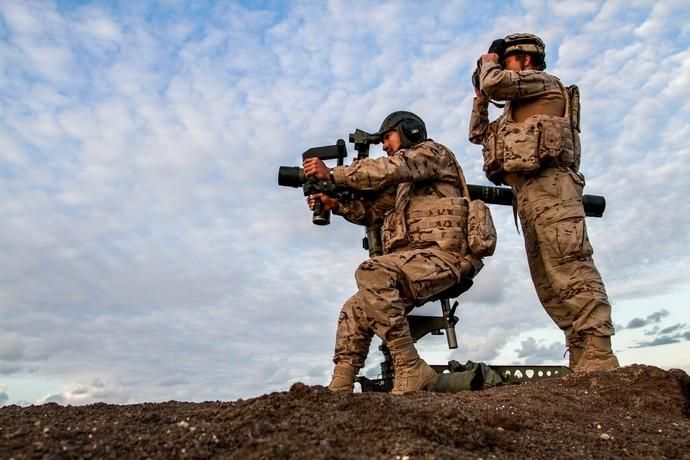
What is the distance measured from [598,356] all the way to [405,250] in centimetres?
186

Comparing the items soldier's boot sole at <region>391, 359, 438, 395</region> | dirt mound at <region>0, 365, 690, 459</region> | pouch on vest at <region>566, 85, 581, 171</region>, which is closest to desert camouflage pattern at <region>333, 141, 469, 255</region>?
soldier's boot sole at <region>391, 359, 438, 395</region>

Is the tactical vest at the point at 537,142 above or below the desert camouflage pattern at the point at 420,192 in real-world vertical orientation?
above

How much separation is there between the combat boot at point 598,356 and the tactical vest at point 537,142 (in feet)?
5.21

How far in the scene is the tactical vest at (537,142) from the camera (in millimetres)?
5617

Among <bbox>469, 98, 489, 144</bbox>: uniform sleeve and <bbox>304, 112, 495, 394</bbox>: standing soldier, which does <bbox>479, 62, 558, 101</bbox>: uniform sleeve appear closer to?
<bbox>469, 98, 489, 144</bbox>: uniform sleeve

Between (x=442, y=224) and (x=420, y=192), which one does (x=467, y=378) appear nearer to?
(x=442, y=224)

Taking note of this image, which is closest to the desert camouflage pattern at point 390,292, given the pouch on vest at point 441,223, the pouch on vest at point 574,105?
the pouch on vest at point 441,223

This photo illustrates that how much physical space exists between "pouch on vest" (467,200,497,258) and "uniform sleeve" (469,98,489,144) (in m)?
1.22

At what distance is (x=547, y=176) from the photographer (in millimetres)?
5734

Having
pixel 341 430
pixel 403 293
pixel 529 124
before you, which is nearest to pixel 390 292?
pixel 403 293

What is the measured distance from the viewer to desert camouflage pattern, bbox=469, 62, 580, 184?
5629mm

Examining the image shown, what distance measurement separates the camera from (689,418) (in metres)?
4.40

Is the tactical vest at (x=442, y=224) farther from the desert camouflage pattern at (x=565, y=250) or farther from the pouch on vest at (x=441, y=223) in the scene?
the desert camouflage pattern at (x=565, y=250)

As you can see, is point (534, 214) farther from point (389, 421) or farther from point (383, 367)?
point (389, 421)
